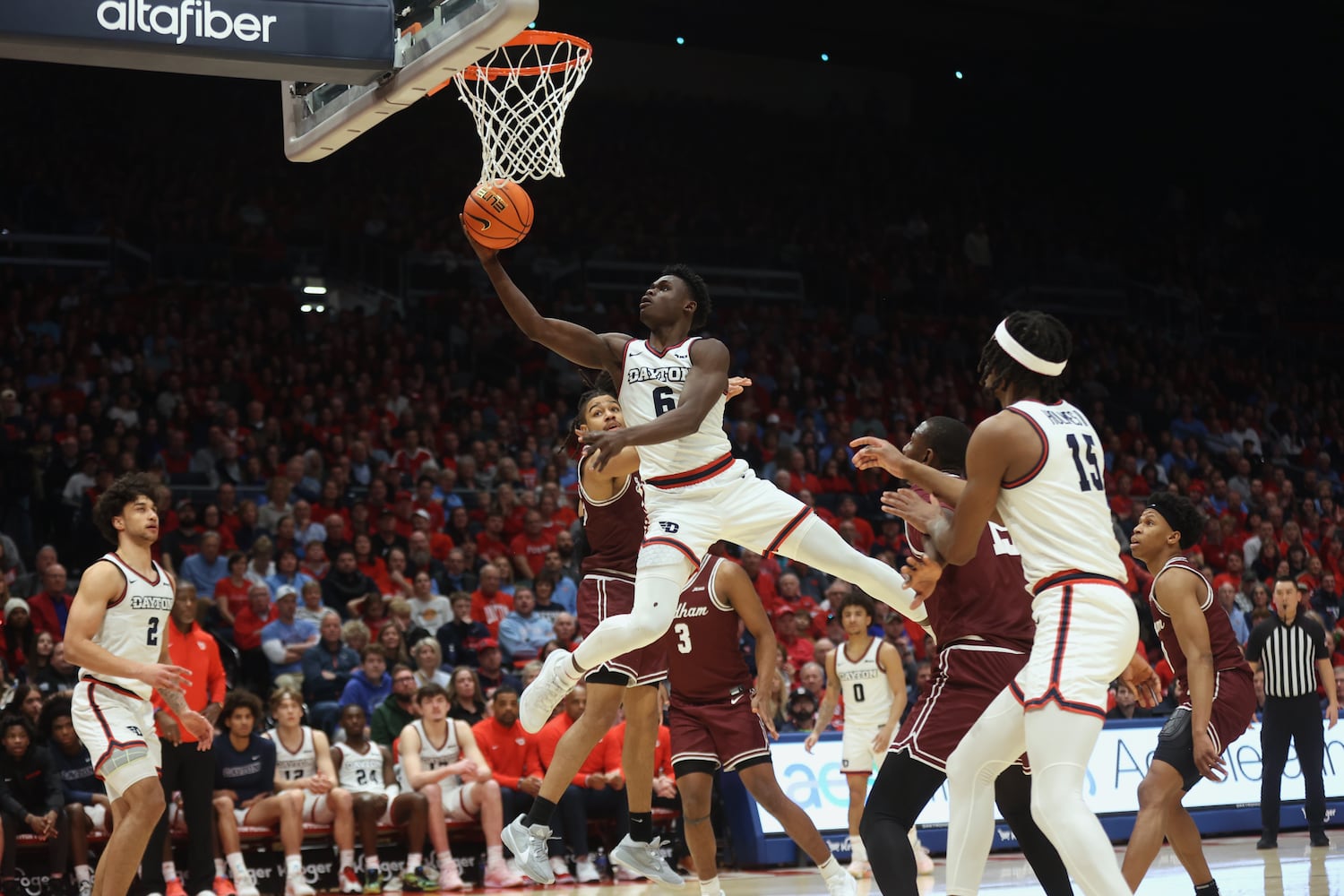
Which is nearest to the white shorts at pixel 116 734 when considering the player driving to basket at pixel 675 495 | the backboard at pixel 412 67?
the player driving to basket at pixel 675 495

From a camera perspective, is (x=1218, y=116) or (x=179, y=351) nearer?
(x=179, y=351)

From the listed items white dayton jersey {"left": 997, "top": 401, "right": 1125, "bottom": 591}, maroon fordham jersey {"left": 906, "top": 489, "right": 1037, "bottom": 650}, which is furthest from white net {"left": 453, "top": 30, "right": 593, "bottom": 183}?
white dayton jersey {"left": 997, "top": 401, "right": 1125, "bottom": 591}

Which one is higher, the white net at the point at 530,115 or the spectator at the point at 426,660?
the white net at the point at 530,115

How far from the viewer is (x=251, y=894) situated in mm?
A: 9812

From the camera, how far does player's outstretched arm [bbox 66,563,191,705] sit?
22.9ft

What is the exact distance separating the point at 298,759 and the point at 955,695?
5.98m

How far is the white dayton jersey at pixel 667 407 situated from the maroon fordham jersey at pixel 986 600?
1.00 m

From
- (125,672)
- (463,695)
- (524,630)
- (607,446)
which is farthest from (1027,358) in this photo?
(524,630)

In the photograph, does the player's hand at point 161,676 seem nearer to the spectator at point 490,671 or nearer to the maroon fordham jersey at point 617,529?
the maroon fordham jersey at point 617,529

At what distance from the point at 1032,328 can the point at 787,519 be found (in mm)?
1634

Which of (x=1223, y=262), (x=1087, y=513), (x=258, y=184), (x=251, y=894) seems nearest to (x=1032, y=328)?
(x=1087, y=513)

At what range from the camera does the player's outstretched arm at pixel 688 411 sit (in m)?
5.89

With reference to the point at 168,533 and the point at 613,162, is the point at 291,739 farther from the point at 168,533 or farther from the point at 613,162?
the point at 613,162

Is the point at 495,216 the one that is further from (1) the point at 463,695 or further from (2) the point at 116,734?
(1) the point at 463,695
